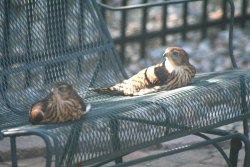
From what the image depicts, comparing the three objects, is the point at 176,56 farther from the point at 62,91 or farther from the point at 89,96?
the point at 62,91

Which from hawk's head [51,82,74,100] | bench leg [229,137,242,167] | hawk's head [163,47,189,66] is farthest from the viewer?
hawk's head [163,47,189,66]

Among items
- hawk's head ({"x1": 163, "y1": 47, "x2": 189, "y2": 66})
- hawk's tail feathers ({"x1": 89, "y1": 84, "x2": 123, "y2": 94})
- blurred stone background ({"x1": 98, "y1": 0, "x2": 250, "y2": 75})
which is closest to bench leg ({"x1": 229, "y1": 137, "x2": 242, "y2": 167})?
hawk's head ({"x1": 163, "y1": 47, "x2": 189, "y2": 66})

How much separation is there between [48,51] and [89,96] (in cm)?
34

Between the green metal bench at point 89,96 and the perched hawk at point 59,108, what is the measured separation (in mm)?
53

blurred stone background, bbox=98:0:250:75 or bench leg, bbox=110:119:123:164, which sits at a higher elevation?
bench leg, bbox=110:119:123:164

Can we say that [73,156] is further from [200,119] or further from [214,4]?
[214,4]

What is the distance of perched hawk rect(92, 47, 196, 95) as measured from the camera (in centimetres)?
486

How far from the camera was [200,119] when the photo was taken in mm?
4410

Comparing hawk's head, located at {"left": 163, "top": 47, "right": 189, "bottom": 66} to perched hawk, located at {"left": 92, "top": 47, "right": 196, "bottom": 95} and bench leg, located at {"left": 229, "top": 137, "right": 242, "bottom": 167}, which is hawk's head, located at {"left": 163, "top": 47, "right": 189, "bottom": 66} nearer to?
perched hawk, located at {"left": 92, "top": 47, "right": 196, "bottom": 95}

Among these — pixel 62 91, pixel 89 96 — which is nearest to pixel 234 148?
pixel 89 96

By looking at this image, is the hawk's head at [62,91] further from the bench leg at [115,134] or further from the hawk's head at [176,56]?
the hawk's head at [176,56]

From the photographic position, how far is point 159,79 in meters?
4.91

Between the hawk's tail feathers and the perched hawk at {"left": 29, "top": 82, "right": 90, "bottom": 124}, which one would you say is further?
the hawk's tail feathers

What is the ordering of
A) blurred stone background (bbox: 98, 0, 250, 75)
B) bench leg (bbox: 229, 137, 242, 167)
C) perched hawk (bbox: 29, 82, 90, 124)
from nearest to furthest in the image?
1. perched hawk (bbox: 29, 82, 90, 124)
2. bench leg (bbox: 229, 137, 242, 167)
3. blurred stone background (bbox: 98, 0, 250, 75)
